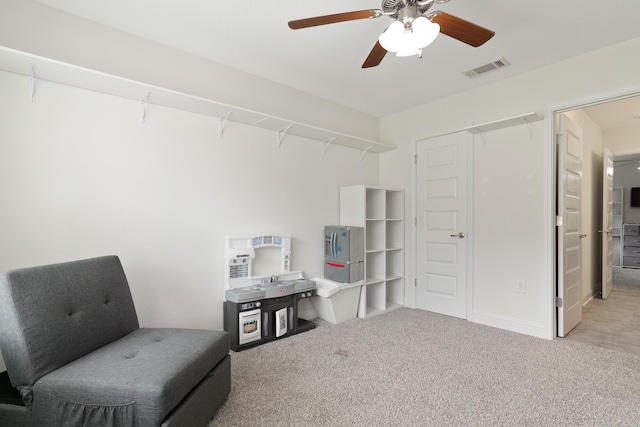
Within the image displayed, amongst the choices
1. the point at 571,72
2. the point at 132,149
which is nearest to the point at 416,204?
the point at 571,72

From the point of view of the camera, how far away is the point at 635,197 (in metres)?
6.97

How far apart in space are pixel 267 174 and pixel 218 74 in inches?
41.8

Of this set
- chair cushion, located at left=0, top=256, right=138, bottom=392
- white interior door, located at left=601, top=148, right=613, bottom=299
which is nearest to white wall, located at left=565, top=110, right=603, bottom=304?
white interior door, located at left=601, top=148, right=613, bottom=299

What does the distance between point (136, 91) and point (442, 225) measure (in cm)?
342

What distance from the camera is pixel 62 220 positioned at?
7.21ft

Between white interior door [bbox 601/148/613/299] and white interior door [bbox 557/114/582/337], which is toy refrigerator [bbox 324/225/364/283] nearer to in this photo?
white interior door [bbox 557/114/582/337]

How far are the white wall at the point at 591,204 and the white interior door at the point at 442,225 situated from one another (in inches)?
63.0

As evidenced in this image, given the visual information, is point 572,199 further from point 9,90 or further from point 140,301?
point 9,90

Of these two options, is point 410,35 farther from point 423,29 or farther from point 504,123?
point 504,123

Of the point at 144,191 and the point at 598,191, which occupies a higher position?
→ the point at 598,191

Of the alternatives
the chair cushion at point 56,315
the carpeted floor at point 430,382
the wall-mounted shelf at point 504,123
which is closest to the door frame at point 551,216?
the wall-mounted shelf at point 504,123

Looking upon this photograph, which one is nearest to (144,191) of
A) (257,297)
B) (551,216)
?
(257,297)

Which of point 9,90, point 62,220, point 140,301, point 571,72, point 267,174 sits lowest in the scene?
point 140,301

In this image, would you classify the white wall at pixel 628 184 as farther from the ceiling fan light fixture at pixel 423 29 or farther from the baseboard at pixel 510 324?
the ceiling fan light fixture at pixel 423 29
